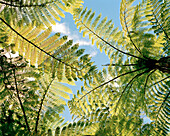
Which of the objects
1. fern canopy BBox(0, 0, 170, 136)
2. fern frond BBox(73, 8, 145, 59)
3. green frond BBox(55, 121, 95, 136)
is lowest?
green frond BBox(55, 121, 95, 136)

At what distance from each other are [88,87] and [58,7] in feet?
2.71

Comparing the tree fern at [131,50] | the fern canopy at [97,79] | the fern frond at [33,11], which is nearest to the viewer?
the fern frond at [33,11]

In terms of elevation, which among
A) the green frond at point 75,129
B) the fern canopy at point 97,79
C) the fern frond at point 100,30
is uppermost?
the fern frond at point 100,30

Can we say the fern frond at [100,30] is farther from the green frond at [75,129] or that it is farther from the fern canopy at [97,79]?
the green frond at [75,129]

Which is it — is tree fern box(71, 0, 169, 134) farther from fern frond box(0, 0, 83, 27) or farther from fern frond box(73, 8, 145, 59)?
fern frond box(0, 0, 83, 27)

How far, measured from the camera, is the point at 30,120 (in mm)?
1567

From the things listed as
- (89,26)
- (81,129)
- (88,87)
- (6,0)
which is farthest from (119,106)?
(6,0)

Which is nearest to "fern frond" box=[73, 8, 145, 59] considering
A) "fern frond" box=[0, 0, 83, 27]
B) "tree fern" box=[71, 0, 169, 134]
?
"tree fern" box=[71, 0, 169, 134]

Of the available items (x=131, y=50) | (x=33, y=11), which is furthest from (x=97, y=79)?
(x=33, y=11)

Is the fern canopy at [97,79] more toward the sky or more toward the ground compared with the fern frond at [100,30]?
more toward the ground

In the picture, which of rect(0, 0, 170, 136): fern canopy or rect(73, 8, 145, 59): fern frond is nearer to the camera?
rect(0, 0, 170, 136): fern canopy

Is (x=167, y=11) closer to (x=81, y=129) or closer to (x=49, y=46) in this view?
(x=49, y=46)

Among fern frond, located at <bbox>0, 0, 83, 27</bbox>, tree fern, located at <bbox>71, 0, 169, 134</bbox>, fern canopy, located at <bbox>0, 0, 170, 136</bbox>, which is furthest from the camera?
tree fern, located at <bbox>71, 0, 169, 134</bbox>

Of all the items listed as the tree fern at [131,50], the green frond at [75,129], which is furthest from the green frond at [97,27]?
the green frond at [75,129]
